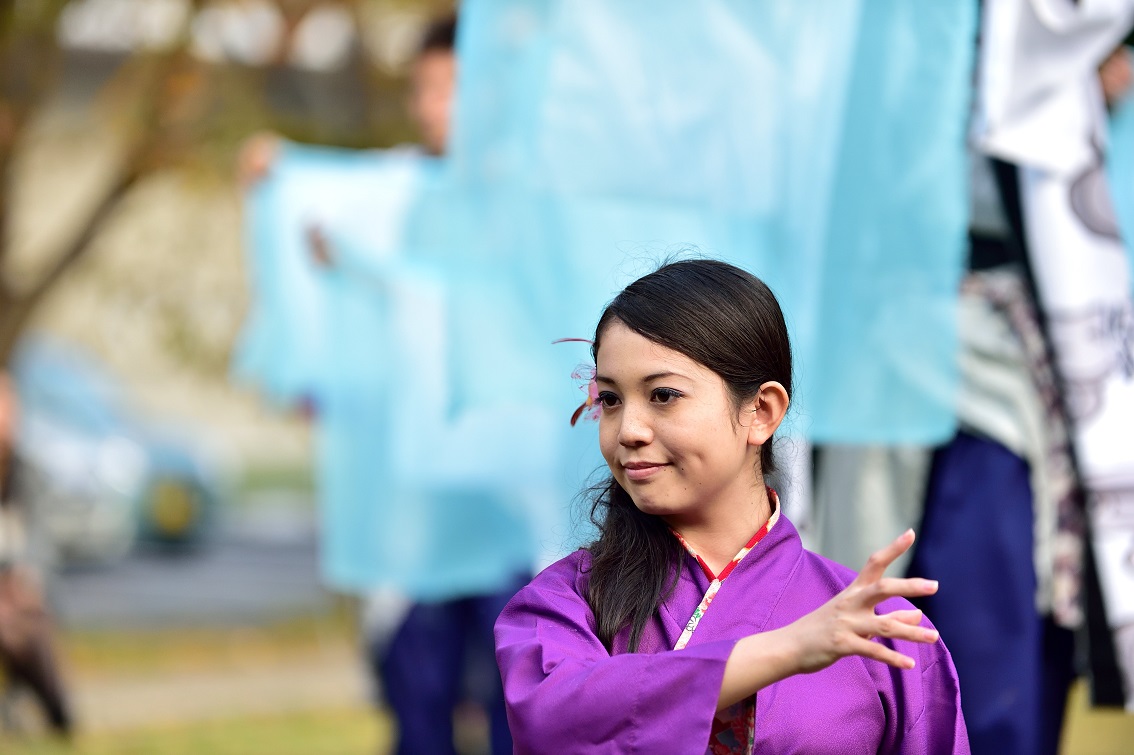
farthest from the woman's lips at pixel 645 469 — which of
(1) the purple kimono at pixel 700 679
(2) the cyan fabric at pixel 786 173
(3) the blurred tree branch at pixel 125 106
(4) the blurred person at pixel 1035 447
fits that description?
(3) the blurred tree branch at pixel 125 106

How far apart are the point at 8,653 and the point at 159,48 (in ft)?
7.47

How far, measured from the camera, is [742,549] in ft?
5.46

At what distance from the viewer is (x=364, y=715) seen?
251 inches

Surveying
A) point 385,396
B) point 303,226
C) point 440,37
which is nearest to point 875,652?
point 385,396

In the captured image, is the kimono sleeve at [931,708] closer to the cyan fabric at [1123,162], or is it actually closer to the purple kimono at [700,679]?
the purple kimono at [700,679]

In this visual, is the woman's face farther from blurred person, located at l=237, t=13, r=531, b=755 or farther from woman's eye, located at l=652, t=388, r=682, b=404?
blurred person, located at l=237, t=13, r=531, b=755

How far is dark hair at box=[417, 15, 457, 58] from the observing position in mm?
4230

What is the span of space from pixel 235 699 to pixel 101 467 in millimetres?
4175

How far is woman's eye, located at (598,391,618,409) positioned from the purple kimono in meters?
0.16

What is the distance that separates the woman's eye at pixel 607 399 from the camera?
1.64m

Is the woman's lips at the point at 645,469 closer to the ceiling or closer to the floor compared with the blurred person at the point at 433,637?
closer to the ceiling

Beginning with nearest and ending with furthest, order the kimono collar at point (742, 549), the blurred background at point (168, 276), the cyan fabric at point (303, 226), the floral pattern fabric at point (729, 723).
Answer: the floral pattern fabric at point (729, 723) < the kimono collar at point (742, 549) < the cyan fabric at point (303, 226) < the blurred background at point (168, 276)

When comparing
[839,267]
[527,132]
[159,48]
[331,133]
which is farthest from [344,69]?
[839,267]

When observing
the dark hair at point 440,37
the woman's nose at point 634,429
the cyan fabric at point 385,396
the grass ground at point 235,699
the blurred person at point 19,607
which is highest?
the dark hair at point 440,37
